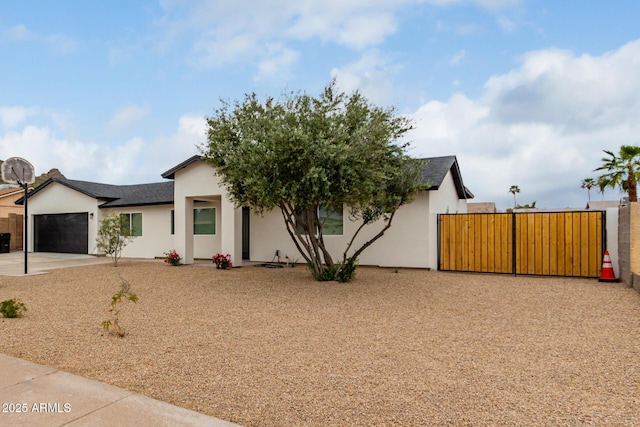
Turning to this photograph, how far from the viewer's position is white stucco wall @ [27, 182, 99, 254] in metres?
18.7

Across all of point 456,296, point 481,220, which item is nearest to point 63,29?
point 456,296

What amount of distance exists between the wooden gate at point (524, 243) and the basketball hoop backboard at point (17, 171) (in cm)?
1365

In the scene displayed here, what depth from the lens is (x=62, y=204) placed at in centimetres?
1980

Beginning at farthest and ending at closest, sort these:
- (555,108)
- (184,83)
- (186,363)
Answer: (555,108) → (184,83) → (186,363)

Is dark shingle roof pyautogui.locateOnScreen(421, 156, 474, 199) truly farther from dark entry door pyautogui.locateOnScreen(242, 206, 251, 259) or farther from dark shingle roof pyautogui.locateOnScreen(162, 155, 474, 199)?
dark entry door pyautogui.locateOnScreen(242, 206, 251, 259)

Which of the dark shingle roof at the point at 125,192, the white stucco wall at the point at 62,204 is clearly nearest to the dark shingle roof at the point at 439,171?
the dark shingle roof at the point at 125,192

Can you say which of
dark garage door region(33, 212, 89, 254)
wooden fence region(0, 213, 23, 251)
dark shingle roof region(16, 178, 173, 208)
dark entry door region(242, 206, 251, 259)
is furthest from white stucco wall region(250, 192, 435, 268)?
wooden fence region(0, 213, 23, 251)

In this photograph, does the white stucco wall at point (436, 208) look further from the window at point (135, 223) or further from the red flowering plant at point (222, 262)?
the window at point (135, 223)

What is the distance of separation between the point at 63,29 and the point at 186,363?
11152 mm

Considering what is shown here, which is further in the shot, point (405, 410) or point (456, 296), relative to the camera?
point (456, 296)

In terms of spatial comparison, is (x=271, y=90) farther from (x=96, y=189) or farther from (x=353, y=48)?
(x=96, y=189)

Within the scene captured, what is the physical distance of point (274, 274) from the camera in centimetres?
1128

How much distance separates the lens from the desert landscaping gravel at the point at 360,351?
304 centimetres

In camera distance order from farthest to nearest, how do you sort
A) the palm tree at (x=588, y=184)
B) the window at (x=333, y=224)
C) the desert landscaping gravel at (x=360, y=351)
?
the palm tree at (x=588, y=184), the window at (x=333, y=224), the desert landscaping gravel at (x=360, y=351)
